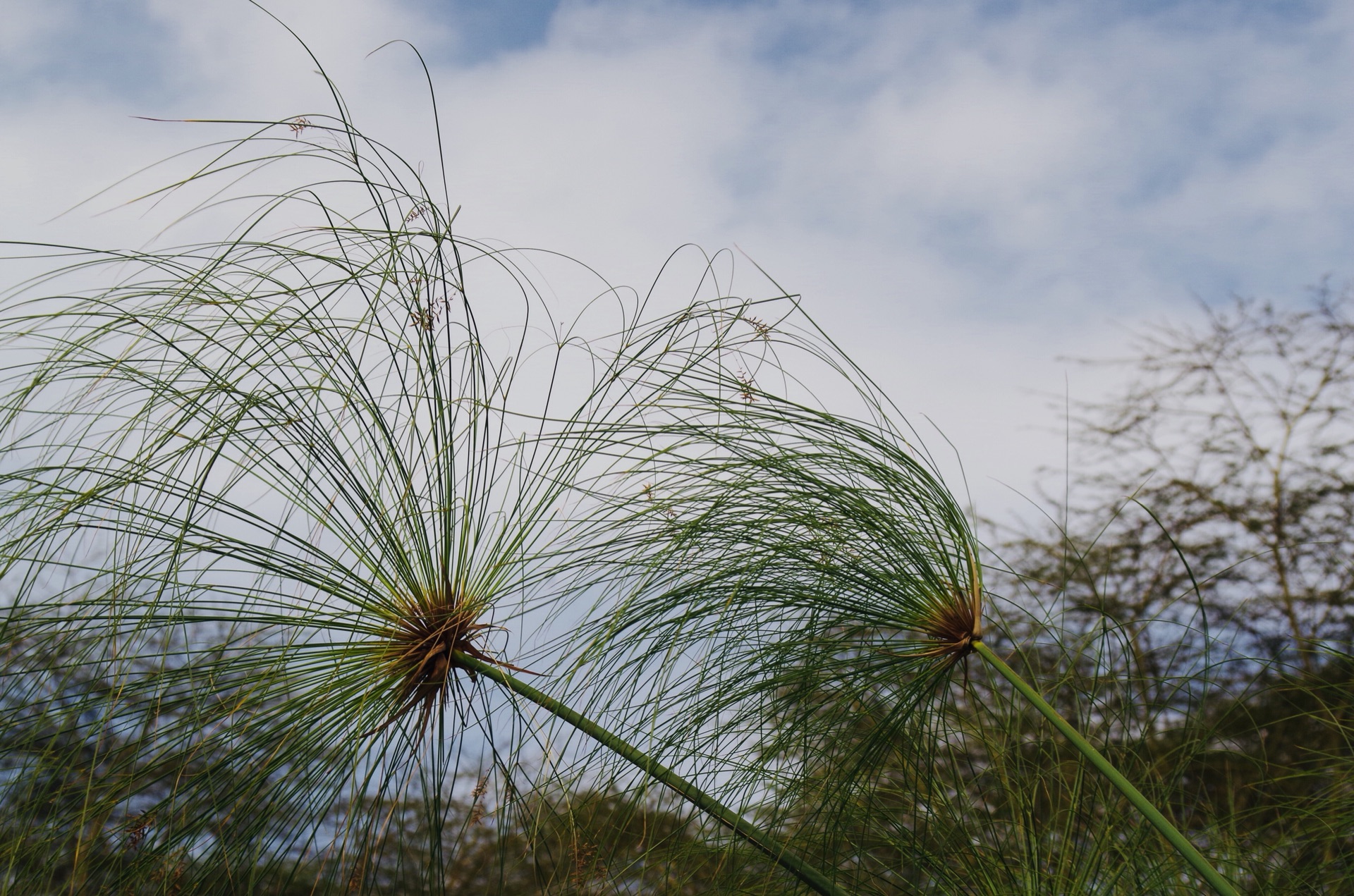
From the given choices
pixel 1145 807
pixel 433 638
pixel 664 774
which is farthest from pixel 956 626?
pixel 433 638

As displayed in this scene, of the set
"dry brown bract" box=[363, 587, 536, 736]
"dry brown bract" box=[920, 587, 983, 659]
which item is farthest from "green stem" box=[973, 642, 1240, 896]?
"dry brown bract" box=[363, 587, 536, 736]

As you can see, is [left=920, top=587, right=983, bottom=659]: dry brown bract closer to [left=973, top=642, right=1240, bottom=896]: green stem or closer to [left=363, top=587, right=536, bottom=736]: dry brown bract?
[left=973, top=642, right=1240, bottom=896]: green stem

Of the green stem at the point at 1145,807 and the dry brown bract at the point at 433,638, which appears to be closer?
the green stem at the point at 1145,807

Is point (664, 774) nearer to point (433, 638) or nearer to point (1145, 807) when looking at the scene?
point (433, 638)

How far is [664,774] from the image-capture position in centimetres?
143

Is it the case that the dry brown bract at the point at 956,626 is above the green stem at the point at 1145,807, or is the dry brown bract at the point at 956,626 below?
above

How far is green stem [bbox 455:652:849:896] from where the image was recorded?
1.38 meters

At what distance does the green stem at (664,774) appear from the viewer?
4.51 feet

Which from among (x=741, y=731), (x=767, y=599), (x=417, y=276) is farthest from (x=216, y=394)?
(x=741, y=731)

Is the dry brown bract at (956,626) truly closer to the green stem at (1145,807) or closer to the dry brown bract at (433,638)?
the green stem at (1145,807)

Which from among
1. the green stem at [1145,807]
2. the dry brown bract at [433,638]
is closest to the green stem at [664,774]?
the dry brown bract at [433,638]

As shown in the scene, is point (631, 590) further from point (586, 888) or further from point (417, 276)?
point (417, 276)

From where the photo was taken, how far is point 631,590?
1717mm

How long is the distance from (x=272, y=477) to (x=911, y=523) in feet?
3.63
